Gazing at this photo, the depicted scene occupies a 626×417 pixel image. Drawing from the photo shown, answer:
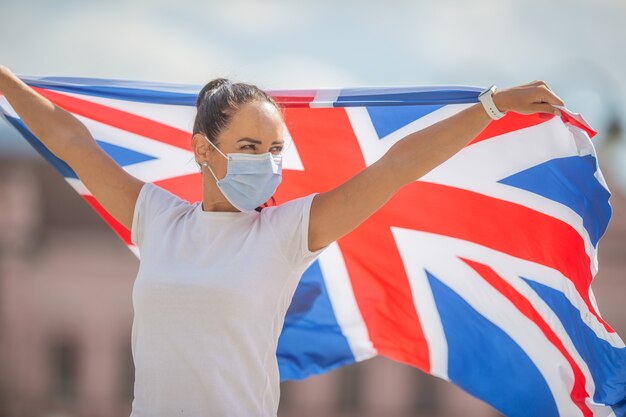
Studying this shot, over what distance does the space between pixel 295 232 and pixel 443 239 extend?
150 centimetres

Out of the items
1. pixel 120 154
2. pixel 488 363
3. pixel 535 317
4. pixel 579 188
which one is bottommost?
pixel 488 363

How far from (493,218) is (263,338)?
1636 millimetres

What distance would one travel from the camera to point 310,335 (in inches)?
201

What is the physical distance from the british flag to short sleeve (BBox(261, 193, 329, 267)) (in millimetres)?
1042

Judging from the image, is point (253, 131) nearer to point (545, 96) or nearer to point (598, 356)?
point (545, 96)

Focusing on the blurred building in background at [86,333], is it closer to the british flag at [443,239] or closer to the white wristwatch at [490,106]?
the british flag at [443,239]

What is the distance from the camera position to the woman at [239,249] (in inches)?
135

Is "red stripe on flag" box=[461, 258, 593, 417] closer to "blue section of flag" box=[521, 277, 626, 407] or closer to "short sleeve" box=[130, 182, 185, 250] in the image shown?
"blue section of flag" box=[521, 277, 626, 407]

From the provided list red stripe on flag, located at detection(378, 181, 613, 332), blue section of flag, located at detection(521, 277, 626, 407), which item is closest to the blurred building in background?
red stripe on flag, located at detection(378, 181, 613, 332)

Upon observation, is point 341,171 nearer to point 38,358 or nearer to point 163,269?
point 163,269

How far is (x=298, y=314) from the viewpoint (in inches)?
199

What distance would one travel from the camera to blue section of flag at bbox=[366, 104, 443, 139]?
471 cm

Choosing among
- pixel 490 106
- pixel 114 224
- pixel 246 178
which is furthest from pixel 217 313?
pixel 114 224

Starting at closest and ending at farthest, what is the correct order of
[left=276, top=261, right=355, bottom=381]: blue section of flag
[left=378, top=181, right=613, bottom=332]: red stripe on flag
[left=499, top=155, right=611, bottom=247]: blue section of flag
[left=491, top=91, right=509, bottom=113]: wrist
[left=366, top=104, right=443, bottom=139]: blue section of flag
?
[left=491, top=91, right=509, bottom=113]: wrist < [left=499, top=155, right=611, bottom=247]: blue section of flag < [left=378, top=181, right=613, bottom=332]: red stripe on flag < [left=366, top=104, right=443, bottom=139]: blue section of flag < [left=276, top=261, right=355, bottom=381]: blue section of flag
